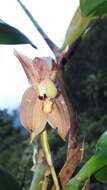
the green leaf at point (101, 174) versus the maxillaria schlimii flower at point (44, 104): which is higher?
the maxillaria schlimii flower at point (44, 104)

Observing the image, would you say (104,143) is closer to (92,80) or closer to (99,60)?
(92,80)

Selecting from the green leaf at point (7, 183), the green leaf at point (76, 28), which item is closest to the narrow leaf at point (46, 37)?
the green leaf at point (76, 28)

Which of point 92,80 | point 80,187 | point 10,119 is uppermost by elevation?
point 80,187

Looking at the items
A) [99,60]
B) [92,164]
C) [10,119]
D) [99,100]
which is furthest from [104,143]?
[10,119]

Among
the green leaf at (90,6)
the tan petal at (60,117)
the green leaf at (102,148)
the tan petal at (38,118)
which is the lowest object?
the green leaf at (102,148)

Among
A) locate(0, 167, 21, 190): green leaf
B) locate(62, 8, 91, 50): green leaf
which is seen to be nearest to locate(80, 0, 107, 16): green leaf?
locate(62, 8, 91, 50): green leaf

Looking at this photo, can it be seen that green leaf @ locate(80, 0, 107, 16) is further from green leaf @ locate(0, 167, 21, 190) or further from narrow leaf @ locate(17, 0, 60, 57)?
green leaf @ locate(0, 167, 21, 190)

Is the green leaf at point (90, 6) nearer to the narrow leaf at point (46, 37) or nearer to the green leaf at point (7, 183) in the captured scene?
the narrow leaf at point (46, 37)
